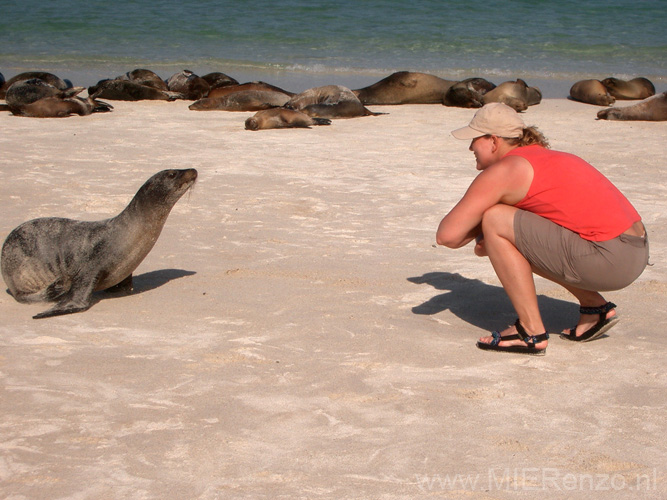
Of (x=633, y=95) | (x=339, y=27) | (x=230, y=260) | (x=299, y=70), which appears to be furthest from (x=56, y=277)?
(x=339, y=27)

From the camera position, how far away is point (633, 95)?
12.8m

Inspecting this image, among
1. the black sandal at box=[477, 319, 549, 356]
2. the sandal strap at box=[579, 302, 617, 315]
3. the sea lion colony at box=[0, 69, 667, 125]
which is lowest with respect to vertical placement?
the black sandal at box=[477, 319, 549, 356]

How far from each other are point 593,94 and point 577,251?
934cm

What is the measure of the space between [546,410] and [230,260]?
2388mm

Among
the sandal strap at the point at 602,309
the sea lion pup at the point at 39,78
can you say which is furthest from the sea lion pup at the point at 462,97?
the sandal strap at the point at 602,309

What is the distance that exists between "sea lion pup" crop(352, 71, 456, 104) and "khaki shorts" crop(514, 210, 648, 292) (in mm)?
8778

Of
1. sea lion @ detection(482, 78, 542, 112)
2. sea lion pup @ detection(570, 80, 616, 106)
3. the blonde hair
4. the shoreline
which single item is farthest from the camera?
the shoreline

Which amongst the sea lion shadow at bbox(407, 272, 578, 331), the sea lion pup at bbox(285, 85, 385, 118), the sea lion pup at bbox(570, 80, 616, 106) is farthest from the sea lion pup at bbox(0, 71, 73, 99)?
the sea lion shadow at bbox(407, 272, 578, 331)

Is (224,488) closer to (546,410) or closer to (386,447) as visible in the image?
(386,447)

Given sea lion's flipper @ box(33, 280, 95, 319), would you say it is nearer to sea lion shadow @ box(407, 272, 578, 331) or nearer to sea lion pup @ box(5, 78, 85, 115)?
sea lion shadow @ box(407, 272, 578, 331)

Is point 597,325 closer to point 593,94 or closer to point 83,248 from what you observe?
point 83,248

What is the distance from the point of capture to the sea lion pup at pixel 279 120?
938cm

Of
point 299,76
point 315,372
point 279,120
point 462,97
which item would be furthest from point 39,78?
point 315,372

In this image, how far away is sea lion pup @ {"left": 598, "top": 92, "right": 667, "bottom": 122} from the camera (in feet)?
33.4
